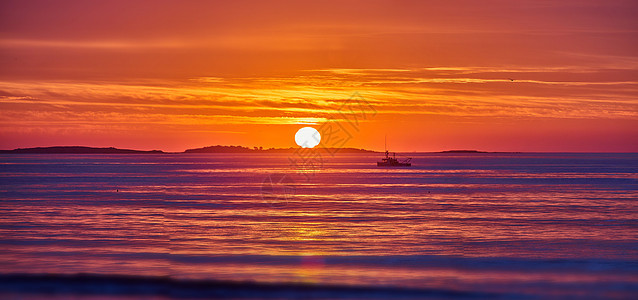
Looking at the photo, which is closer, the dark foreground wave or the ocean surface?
the dark foreground wave

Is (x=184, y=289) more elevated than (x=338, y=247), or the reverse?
(x=338, y=247)

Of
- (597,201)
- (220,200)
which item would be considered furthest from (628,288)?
(220,200)

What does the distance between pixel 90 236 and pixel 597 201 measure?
119 ft

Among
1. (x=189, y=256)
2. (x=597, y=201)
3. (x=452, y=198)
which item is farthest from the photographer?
(x=452, y=198)

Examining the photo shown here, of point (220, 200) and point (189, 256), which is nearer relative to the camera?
point (189, 256)

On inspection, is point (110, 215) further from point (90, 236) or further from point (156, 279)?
point (156, 279)

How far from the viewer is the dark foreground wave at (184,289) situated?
17609 mm

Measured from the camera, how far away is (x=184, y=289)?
18312 millimetres

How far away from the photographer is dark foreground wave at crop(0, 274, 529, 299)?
57.8 ft

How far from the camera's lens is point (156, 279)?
1914 centimetres

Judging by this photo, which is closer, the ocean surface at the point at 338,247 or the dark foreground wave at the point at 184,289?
the dark foreground wave at the point at 184,289

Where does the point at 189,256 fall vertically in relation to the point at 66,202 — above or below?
below

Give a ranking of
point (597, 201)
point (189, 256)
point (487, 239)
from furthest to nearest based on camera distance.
Result: 1. point (597, 201)
2. point (487, 239)
3. point (189, 256)

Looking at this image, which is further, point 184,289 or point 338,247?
point 338,247
